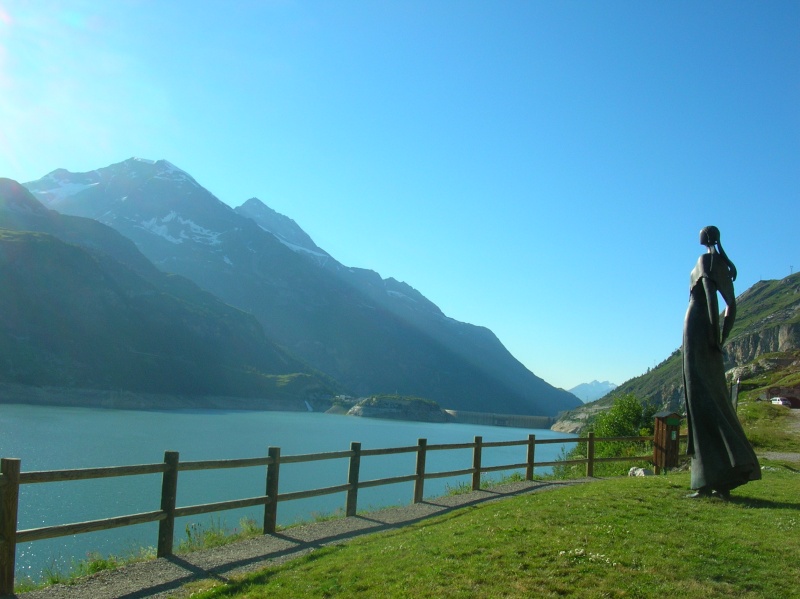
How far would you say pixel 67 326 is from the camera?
5423 inches

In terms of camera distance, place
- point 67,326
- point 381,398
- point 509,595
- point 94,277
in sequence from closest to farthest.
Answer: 1. point 509,595
2. point 67,326
3. point 94,277
4. point 381,398

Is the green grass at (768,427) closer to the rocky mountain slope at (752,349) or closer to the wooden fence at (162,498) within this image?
the wooden fence at (162,498)

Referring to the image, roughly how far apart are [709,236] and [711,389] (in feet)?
8.90

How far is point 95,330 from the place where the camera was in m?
143

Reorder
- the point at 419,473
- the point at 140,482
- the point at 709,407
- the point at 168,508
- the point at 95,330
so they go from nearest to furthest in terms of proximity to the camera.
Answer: the point at 168,508
the point at 709,407
the point at 419,473
the point at 140,482
the point at 95,330

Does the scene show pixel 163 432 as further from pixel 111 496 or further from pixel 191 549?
pixel 191 549

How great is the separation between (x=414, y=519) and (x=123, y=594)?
5786mm

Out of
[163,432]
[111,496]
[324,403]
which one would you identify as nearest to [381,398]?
[324,403]

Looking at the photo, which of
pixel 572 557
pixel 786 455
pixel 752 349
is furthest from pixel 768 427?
pixel 752 349

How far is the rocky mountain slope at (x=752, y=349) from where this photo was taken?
261ft

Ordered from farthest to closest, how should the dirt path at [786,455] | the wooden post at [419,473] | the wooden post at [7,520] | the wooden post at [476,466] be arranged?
the dirt path at [786,455], the wooden post at [476,466], the wooden post at [419,473], the wooden post at [7,520]

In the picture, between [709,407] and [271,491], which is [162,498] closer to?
[271,491]

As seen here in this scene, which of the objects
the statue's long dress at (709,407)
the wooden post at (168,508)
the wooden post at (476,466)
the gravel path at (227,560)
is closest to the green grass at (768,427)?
the wooden post at (476,466)

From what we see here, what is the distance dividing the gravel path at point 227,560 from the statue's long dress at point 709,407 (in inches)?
182
